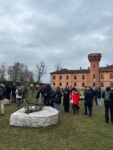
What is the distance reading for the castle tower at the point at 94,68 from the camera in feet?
395

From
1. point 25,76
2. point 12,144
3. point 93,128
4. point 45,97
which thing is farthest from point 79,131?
point 25,76

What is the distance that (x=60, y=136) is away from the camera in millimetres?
13516

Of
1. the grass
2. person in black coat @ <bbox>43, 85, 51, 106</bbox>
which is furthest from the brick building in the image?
the grass

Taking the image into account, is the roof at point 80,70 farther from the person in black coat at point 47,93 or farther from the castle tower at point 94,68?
the person in black coat at point 47,93

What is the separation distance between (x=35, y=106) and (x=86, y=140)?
210 inches

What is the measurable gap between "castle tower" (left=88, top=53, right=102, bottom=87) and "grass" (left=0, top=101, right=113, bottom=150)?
10404 centimetres

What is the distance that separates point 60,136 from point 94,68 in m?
112

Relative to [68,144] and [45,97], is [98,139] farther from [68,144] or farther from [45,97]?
[45,97]

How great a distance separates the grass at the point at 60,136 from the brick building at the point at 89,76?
333 ft

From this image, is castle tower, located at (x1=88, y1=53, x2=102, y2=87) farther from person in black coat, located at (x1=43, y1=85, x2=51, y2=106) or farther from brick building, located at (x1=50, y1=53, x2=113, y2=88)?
person in black coat, located at (x1=43, y1=85, x2=51, y2=106)

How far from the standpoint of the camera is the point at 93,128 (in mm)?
15781

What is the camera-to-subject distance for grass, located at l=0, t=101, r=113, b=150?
1177 cm

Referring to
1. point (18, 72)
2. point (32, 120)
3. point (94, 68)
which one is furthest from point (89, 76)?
point (32, 120)

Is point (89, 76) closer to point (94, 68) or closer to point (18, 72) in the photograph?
Answer: point (94, 68)
